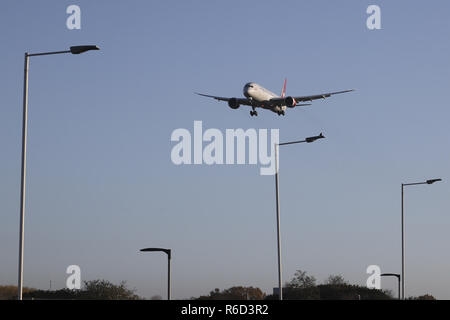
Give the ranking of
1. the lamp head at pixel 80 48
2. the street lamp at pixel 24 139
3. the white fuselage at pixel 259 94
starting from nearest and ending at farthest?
the street lamp at pixel 24 139 < the lamp head at pixel 80 48 < the white fuselage at pixel 259 94

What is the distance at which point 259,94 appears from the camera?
292 feet

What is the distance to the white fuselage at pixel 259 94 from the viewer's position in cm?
8738

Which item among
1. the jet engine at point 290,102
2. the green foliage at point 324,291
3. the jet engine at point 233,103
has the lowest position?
the green foliage at point 324,291

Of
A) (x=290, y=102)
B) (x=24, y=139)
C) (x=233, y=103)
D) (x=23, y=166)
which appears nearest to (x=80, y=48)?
(x=24, y=139)

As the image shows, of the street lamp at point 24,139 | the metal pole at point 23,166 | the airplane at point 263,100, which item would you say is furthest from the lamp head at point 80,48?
the airplane at point 263,100

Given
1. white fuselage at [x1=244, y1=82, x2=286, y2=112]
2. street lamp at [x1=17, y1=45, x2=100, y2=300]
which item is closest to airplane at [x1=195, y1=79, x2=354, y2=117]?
white fuselage at [x1=244, y1=82, x2=286, y2=112]

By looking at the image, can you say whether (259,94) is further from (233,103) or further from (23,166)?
(23,166)

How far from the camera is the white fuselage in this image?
87.4 metres

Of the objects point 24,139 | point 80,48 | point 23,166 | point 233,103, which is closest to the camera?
point 80,48

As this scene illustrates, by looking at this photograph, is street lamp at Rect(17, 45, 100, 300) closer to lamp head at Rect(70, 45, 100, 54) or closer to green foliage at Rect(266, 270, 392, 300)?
lamp head at Rect(70, 45, 100, 54)

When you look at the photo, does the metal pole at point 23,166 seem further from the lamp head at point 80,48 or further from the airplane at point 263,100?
the airplane at point 263,100
